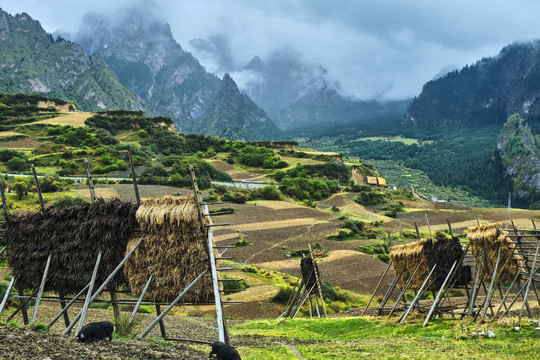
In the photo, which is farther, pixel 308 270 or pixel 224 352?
pixel 308 270

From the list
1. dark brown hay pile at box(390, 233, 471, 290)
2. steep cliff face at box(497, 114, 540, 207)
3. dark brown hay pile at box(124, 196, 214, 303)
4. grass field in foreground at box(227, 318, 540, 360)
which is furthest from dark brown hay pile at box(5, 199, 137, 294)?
steep cliff face at box(497, 114, 540, 207)

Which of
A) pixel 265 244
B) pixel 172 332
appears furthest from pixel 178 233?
pixel 265 244

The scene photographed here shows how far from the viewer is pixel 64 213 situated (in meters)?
11.2

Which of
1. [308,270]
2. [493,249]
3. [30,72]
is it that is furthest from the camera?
[30,72]

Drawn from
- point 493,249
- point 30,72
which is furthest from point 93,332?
point 30,72

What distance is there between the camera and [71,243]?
1089 centimetres

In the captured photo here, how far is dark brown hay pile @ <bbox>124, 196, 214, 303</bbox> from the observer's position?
10.3 metres

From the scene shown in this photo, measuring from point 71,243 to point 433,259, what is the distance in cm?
1384

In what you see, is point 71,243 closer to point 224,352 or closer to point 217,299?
point 217,299

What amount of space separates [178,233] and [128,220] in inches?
58.5

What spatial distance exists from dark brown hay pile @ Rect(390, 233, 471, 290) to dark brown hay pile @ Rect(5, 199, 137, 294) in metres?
12.4

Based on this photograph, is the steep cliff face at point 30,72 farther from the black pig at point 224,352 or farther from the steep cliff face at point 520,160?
the black pig at point 224,352

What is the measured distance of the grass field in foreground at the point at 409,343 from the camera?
9039 millimetres

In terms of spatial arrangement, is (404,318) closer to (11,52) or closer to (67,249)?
(67,249)
